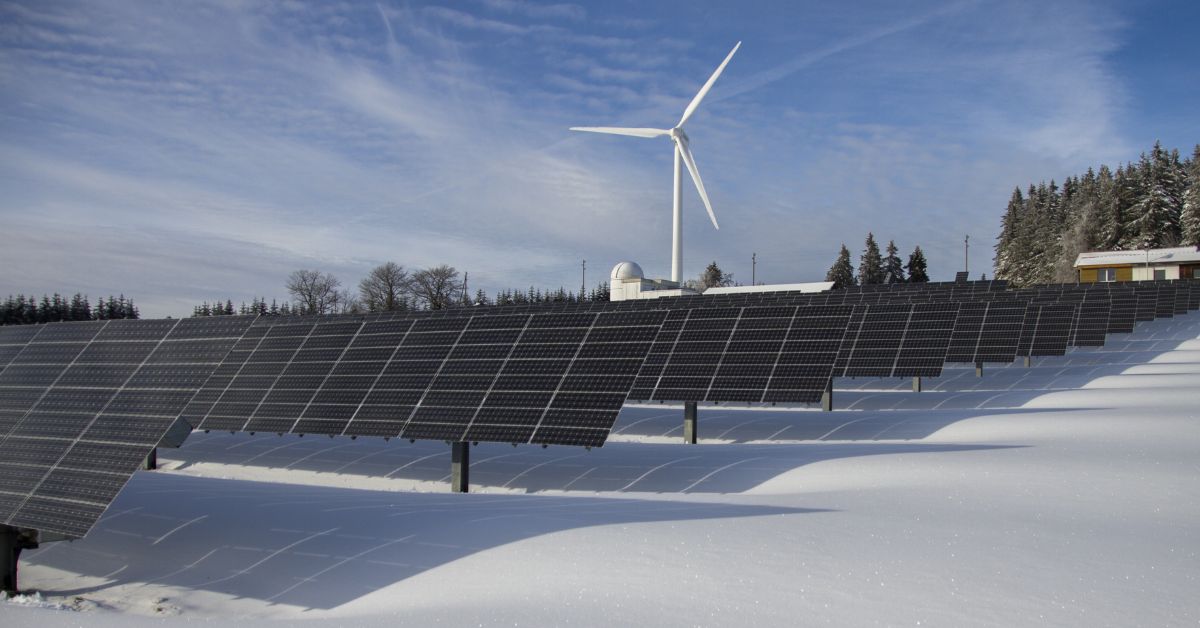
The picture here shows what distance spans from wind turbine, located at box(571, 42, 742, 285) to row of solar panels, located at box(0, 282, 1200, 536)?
1924 inches

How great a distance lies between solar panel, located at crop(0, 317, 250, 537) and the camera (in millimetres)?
12805

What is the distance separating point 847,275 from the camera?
147625 mm

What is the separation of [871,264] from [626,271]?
232 feet

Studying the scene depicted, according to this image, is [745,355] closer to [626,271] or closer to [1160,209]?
[626,271]

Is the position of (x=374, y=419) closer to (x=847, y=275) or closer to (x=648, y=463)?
(x=648, y=463)

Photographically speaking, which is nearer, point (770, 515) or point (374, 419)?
point (770, 515)

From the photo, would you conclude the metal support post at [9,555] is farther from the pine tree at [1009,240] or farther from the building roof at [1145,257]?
the pine tree at [1009,240]

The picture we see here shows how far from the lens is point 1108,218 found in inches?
4601

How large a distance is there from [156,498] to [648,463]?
1093 centimetres

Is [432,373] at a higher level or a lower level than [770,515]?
higher

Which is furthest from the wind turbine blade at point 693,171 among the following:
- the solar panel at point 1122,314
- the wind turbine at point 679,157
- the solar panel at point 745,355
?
the solar panel at point 745,355

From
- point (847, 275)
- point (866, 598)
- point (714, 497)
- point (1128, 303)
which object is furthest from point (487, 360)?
point (847, 275)

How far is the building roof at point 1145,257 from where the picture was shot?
8838 cm

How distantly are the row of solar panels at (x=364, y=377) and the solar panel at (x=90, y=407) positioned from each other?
0.13ft
